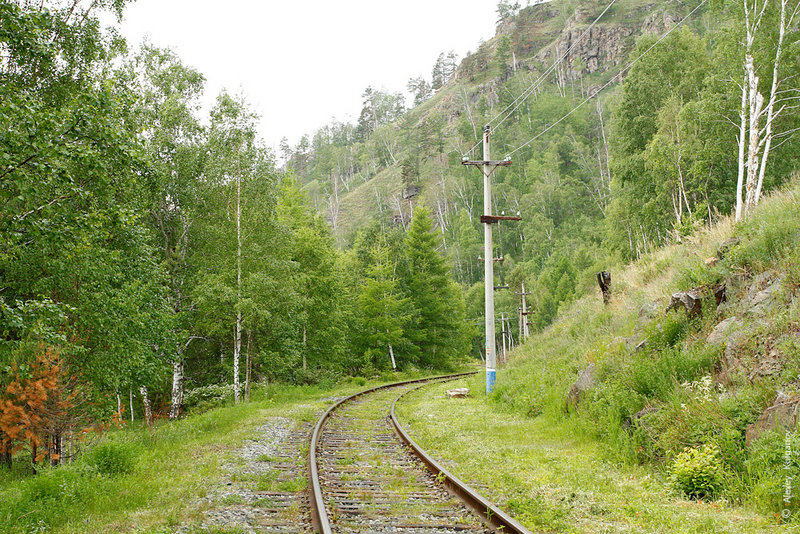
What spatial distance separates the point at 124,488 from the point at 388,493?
349 centimetres

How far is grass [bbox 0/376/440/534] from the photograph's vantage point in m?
5.39

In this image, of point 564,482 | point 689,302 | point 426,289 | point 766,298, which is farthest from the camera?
point 426,289

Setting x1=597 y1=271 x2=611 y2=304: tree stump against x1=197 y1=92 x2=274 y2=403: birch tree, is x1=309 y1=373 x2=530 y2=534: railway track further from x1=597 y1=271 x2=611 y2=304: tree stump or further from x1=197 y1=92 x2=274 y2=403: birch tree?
x1=197 y1=92 x2=274 y2=403: birch tree

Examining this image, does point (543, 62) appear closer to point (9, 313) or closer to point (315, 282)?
point (315, 282)

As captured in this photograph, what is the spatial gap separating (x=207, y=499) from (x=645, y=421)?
19.8 ft

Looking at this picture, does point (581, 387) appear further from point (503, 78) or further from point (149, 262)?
point (503, 78)

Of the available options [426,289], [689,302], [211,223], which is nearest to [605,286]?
[689,302]

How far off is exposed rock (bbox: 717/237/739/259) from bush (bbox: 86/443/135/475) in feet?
35.0

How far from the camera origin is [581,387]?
1026cm

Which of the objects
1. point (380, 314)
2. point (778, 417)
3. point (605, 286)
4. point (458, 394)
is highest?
point (605, 286)

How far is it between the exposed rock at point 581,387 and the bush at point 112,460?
26.4 feet

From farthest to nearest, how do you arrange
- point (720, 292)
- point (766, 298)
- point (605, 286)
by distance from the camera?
point (605, 286), point (720, 292), point (766, 298)

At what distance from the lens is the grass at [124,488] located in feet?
17.7

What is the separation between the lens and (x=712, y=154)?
25.7m
